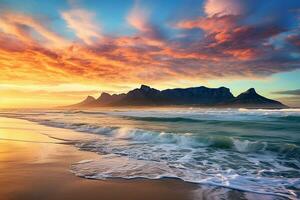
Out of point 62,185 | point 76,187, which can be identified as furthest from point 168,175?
point 62,185

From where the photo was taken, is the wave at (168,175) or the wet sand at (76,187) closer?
the wet sand at (76,187)

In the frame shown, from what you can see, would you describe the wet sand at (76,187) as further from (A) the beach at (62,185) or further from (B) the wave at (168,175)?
(B) the wave at (168,175)

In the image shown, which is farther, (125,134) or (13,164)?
(125,134)

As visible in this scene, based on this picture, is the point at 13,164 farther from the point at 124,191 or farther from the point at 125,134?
the point at 125,134

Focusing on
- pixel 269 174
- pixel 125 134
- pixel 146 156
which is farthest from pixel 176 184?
pixel 125 134

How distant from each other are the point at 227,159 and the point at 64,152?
211 inches

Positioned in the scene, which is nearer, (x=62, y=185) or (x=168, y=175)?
(x=62, y=185)

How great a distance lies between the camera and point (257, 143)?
12.8 metres

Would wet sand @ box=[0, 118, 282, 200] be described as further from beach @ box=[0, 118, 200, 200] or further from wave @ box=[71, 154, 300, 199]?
wave @ box=[71, 154, 300, 199]

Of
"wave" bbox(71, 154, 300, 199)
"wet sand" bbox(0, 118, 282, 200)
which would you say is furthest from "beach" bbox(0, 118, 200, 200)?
"wave" bbox(71, 154, 300, 199)

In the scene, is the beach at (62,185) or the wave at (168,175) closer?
the beach at (62,185)

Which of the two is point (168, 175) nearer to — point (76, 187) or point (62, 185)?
point (76, 187)

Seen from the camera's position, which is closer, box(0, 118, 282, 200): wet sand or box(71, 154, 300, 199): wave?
box(0, 118, 282, 200): wet sand

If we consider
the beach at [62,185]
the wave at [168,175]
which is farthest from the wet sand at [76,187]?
the wave at [168,175]
